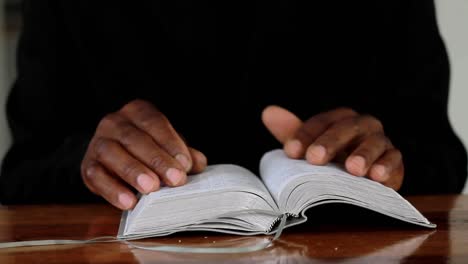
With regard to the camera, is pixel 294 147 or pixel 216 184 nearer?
pixel 216 184

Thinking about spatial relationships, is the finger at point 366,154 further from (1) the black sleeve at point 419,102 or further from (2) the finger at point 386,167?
(1) the black sleeve at point 419,102

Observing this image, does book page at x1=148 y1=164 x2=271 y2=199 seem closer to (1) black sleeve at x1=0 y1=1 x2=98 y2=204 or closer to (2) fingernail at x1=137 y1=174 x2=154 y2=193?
(2) fingernail at x1=137 y1=174 x2=154 y2=193

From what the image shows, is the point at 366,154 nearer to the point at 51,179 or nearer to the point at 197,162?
the point at 197,162

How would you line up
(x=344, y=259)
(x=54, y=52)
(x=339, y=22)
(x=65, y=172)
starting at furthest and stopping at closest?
(x=339, y=22) < (x=54, y=52) < (x=65, y=172) < (x=344, y=259)

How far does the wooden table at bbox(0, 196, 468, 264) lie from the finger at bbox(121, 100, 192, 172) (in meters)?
0.12

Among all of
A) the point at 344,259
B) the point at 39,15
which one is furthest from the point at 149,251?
the point at 39,15

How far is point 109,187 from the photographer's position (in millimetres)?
885

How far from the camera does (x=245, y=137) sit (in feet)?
4.70

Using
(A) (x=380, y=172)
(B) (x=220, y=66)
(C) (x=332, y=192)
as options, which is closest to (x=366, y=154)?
(A) (x=380, y=172)

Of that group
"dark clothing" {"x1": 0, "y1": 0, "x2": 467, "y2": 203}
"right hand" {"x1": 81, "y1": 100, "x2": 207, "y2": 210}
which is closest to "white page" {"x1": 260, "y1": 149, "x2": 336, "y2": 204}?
"right hand" {"x1": 81, "y1": 100, "x2": 207, "y2": 210}

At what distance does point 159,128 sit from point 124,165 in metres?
0.09

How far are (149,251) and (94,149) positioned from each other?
1.11 ft

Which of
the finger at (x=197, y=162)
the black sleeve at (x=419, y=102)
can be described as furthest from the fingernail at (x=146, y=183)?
the black sleeve at (x=419, y=102)

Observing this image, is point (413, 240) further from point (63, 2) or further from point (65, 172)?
point (63, 2)
